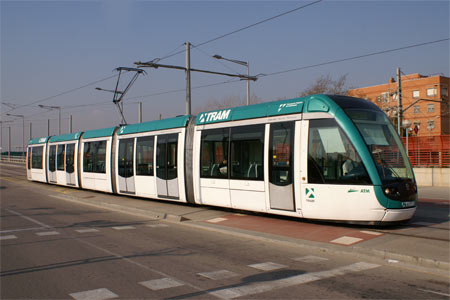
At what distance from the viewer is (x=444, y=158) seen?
72.6 ft

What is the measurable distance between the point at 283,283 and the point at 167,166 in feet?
30.8

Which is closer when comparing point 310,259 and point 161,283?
point 161,283

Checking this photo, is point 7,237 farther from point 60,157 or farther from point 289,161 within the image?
point 60,157

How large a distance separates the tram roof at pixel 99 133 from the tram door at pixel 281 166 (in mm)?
10758

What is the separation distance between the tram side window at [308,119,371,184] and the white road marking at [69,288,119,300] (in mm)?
5568

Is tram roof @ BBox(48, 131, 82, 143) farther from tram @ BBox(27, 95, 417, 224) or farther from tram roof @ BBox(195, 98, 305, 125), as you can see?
tram roof @ BBox(195, 98, 305, 125)

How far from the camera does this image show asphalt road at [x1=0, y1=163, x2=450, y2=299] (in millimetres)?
5277

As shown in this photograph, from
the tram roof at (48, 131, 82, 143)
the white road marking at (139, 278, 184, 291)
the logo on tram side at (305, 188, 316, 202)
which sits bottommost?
the white road marking at (139, 278, 184, 291)

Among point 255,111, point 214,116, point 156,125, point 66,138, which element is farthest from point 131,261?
point 66,138

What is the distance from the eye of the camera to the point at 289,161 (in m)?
9.80

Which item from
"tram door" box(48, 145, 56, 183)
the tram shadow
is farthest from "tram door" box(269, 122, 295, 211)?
"tram door" box(48, 145, 56, 183)

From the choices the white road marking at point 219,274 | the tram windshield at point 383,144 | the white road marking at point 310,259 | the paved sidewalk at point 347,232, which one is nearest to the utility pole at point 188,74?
the paved sidewalk at point 347,232

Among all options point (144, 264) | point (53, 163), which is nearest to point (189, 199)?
point (144, 264)

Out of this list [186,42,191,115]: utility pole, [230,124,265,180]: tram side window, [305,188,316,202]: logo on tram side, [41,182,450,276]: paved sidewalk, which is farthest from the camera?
[186,42,191,115]: utility pole
